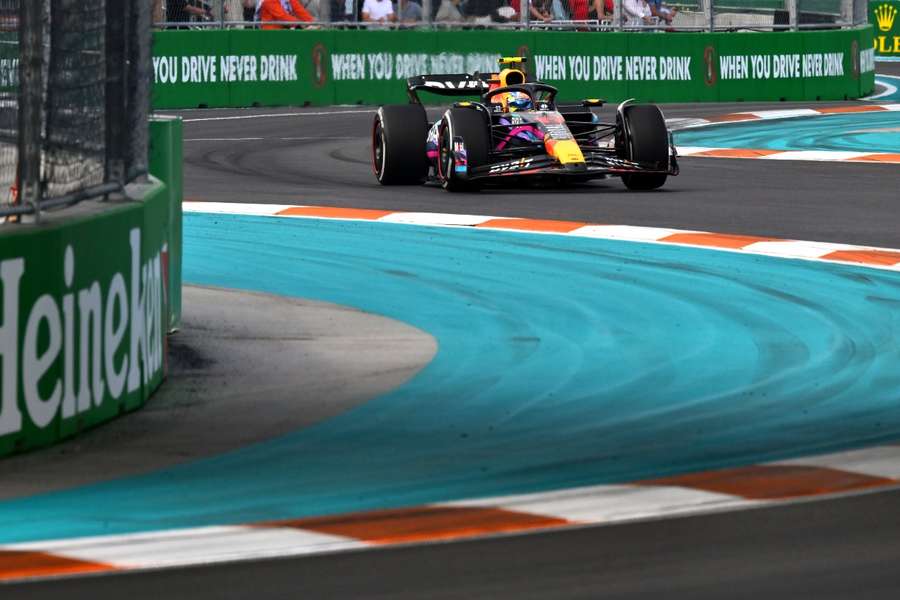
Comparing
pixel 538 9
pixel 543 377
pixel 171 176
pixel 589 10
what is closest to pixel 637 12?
pixel 589 10

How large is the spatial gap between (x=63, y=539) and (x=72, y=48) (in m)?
2.32

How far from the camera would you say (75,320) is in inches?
257

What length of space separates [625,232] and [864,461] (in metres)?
7.13

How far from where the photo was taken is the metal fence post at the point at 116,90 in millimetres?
7422

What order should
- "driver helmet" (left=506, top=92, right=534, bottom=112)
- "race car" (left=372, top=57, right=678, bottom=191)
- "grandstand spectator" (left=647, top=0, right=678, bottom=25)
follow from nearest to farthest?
"race car" (left=372, top=57, right=678, bottom=191)
"driver helmet" (left=506, top=92, right=534, bottom=112)
"grandstand spectator" (left=647, top=0, right=678, bottom=25)

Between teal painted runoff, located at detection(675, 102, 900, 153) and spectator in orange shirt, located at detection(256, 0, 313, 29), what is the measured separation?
6.74 meters

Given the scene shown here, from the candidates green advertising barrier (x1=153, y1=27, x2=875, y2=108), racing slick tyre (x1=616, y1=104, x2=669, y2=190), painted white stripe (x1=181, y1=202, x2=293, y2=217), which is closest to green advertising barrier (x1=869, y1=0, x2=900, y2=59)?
green advertising barrier (x1=153, y1=27, x2=875, y2=108)

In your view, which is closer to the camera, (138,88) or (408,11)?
(138,88)

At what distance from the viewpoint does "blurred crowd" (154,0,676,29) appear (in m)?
27.3

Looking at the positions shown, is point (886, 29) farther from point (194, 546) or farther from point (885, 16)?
point (194, 546)

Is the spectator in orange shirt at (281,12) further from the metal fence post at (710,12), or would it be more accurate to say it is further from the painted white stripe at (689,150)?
the painted white stripe at (689,150)

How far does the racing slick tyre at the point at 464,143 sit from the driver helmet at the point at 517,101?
1.81 feet

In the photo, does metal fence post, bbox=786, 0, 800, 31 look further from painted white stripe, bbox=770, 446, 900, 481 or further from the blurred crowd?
painted white stripe, bbox=770, 446, 900, 481

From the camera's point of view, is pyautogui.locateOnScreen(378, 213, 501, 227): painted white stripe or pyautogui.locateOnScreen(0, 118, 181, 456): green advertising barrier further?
pyautogui.locateOnScreen(378, 213, 501, 227): painted white stripe
